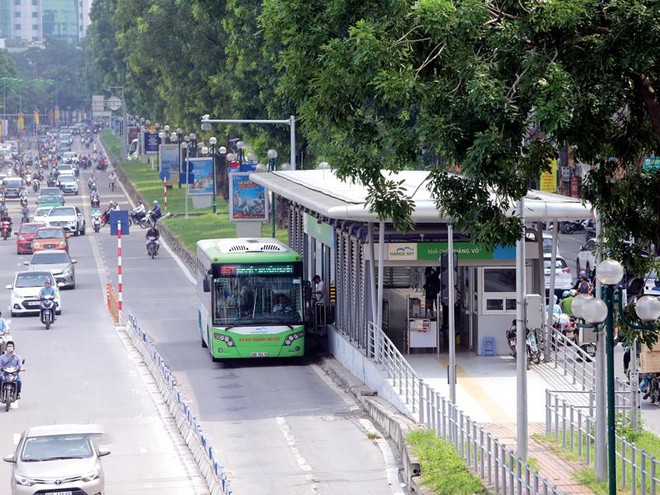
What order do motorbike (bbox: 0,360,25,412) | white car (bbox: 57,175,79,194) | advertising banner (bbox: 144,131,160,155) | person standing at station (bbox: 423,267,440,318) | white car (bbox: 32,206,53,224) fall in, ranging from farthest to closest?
advertising banner (bbox: 144,131,160,155) < white car (bbox: 57,175,79,194) < white car (bbox: 32,206,53,224) < person standing at station (bbox: 423,267,440,318) < motorbike (bbox: 0,360,25,412)

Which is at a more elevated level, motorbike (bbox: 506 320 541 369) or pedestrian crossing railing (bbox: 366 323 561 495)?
motorbike (bbox: 506 320 541 369)

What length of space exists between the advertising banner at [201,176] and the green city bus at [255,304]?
40.0 metres

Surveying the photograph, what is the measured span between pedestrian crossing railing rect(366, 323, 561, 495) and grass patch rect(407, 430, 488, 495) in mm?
127

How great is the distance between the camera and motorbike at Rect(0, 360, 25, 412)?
2795 centimetres

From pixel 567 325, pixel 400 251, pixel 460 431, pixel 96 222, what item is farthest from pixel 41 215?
pixel 460 431

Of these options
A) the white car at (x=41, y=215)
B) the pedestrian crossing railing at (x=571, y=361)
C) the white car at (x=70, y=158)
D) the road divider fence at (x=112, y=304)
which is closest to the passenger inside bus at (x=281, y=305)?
the pedestrian crossing railing at (x=571, y=361)

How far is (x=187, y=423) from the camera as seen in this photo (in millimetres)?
24766

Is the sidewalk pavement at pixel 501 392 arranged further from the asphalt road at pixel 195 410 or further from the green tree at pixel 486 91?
the green tree at pixel 486 91

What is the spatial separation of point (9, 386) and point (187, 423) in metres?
4.74

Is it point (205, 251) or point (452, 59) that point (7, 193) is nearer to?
point (205, 251)

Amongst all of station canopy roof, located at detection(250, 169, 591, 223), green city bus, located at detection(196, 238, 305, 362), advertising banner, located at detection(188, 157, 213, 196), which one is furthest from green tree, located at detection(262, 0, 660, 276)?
advertising banner, located at detection(188, 157, 213, 196)

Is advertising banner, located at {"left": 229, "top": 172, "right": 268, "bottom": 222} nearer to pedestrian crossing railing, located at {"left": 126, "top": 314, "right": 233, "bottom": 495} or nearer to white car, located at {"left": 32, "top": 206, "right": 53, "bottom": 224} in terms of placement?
pedestrian crossing railing, located at {"left": 126, "top": 314, "right": 233, "bottom": 495}

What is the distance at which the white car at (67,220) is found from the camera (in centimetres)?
7000

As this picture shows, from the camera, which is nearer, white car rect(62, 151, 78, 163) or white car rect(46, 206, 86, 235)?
white car rect(46, 206, 86, 235)
